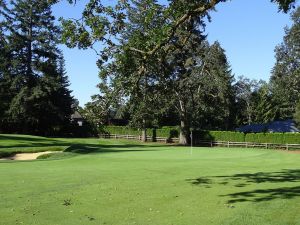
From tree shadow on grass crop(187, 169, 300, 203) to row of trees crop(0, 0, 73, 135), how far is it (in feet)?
192

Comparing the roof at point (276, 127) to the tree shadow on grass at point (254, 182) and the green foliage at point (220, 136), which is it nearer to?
the green foliage at point (220, 136)

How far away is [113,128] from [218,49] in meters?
25.7

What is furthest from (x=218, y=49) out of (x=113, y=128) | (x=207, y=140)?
(x=113, y=128)

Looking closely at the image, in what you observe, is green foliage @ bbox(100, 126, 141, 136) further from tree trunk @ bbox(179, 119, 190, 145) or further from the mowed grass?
the mowed grass

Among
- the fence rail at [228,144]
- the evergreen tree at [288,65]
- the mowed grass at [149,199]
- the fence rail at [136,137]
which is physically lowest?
the mowed grass at [149,199]

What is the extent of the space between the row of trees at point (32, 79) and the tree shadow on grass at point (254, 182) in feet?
192

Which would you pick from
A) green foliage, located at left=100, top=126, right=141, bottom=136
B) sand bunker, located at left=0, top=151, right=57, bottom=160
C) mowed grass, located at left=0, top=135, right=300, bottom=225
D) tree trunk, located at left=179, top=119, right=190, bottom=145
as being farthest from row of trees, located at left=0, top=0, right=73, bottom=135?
mowed grass, located at left=0, top=135, right=300, bottom=225

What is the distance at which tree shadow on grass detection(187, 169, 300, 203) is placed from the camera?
12984 millimetres

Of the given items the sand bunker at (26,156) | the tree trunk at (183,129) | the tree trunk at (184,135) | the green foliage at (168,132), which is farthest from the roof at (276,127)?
the sand bunker at (26,156)

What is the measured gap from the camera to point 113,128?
8312cm

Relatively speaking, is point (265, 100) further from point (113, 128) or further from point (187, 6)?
point (187, 6)

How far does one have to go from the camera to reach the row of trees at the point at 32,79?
74312 millimetres

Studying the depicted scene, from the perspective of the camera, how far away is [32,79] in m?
Result: 76.8

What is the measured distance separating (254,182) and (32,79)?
6507 cm
